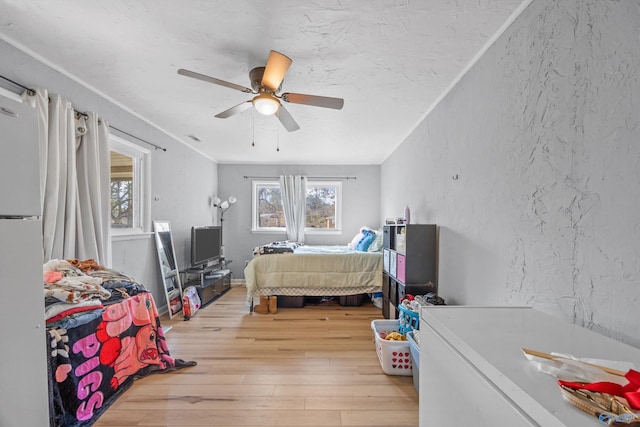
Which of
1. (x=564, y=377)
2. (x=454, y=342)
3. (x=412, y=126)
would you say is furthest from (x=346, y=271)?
(x=564, y=377)

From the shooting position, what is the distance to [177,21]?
150cm

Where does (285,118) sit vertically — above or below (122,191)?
above

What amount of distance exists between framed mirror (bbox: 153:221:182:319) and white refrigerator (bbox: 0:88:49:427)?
7.87ft

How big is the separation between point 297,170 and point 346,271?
241 cm

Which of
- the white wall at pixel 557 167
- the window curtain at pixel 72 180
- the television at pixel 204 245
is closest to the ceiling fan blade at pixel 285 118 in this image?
the white wall at pixel 557 167

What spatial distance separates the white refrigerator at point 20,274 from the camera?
0.88 metres

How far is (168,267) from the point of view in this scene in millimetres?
3391

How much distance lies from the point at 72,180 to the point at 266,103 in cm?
158

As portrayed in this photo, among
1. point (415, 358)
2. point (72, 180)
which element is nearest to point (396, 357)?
point (415, 358)

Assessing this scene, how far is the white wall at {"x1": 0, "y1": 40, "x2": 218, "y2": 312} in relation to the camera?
184cm

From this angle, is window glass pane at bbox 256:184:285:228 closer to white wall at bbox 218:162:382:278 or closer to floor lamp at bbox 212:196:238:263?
white wall at bbox 218:162:382:278

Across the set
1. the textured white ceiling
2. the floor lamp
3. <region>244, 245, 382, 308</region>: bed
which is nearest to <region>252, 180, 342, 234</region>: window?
the floor lamp

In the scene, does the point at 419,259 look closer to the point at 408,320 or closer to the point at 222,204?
the point at 408,320

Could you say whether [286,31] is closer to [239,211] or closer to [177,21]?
[177,21]
